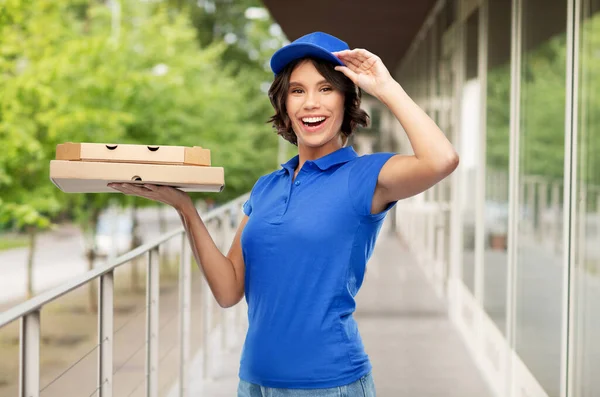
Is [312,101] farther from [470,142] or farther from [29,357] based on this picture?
[470,142]

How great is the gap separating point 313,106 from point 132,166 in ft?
1.44

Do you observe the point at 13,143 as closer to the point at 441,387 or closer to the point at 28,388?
the point at 441,387

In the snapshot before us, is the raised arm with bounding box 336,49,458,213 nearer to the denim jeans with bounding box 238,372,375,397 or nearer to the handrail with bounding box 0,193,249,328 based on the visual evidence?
the denim jeans with bounding box 238,372,375,397

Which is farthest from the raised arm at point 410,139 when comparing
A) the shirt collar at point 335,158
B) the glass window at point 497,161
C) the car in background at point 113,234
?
the car in background at point 113,234

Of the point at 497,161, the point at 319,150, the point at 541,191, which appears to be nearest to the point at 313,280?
the point at 319,150

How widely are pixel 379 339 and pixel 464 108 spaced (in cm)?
210

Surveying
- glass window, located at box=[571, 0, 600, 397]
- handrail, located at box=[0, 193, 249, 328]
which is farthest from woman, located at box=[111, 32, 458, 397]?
glass window, located at box=[571, 0, 600, 397]

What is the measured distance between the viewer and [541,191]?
395cm

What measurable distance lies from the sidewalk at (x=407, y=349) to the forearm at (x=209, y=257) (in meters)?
2.84

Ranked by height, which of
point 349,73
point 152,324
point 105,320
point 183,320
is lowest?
point 183,320

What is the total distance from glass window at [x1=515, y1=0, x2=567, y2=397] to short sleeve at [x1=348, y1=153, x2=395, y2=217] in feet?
5.96

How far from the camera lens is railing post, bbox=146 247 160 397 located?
3248mm

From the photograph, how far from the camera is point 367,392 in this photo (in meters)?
1.85

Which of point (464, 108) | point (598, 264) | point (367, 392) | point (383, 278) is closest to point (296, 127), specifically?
point (367, 392)
